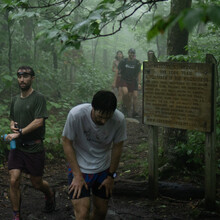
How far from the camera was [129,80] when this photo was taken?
37.5 ft

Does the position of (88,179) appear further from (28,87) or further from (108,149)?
(28,87)

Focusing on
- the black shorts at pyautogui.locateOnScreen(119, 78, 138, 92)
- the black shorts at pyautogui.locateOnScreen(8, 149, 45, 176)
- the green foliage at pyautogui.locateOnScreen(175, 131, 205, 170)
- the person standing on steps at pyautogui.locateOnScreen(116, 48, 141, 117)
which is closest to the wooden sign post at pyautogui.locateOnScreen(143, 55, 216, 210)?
the green foliage at pyautogui.locateOnScreen(175, 131, 205, 170)

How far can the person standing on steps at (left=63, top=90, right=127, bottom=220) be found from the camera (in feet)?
10.5

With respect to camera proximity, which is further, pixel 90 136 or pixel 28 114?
pixel 28 114

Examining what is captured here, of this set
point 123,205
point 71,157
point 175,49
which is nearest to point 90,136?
point 71,157

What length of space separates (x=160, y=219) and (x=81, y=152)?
1802mm

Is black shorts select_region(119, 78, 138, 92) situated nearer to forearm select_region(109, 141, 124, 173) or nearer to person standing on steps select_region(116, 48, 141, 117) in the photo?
person standing on steps select_region(116, 48, 141, 117)

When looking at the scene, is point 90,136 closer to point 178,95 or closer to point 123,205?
point 178,95

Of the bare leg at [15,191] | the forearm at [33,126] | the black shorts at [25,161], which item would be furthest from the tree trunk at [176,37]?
the bare leg at [15,191]

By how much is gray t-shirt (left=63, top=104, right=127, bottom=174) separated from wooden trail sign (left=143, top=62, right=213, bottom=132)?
4.31 ft

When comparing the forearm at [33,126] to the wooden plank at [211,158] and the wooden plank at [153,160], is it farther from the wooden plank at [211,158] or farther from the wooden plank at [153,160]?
the wooden plank at [211,158]

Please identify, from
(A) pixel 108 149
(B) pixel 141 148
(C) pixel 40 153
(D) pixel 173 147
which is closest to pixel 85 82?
(B) pixel 141 148

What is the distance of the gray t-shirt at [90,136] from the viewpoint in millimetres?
3258

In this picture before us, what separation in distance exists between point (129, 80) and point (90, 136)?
27.0 ft
